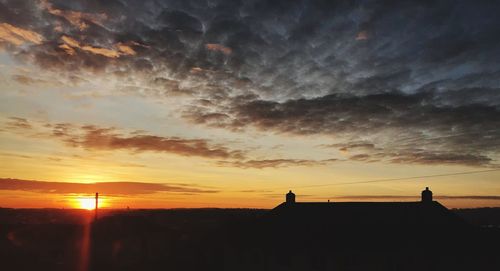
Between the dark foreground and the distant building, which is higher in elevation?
the distant building

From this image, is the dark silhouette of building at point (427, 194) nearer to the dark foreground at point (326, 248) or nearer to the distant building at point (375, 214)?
the distant building at point (375, 214)

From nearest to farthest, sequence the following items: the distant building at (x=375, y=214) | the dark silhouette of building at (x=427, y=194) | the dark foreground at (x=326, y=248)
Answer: the dark foreground at (x=326, y=248)
the distant building at (x=375, y=214)
the dark silhouette of building at (x=427, y=194)

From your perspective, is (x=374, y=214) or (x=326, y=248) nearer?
(x=326, y=248)

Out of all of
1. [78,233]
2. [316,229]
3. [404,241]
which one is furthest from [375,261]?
[78,233]

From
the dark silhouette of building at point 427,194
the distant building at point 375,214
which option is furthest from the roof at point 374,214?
Answer: the dark silhouette of building at point 427,194

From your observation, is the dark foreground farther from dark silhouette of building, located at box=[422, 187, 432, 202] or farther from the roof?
dark silhouette of building, located at box=[422, 187, 432, 202]

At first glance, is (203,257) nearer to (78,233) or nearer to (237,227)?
(237,227)

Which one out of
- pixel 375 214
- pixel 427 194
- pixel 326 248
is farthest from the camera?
pixel 427 194

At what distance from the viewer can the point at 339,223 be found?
27.9m

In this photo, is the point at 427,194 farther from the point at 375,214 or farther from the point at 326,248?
the point at 326,248

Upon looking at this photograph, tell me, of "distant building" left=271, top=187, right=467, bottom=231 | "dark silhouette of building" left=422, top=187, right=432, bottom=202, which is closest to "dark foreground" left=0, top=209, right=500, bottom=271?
"distant building" left=271, top=187, right=467, bottom=231

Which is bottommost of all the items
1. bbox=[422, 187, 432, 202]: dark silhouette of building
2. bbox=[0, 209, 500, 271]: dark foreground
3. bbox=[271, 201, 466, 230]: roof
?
bbox=[0, 209, 500, 271]: dark foreground

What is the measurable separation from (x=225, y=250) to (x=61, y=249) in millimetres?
30324

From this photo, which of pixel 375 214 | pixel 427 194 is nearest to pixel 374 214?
pixel 375 214
